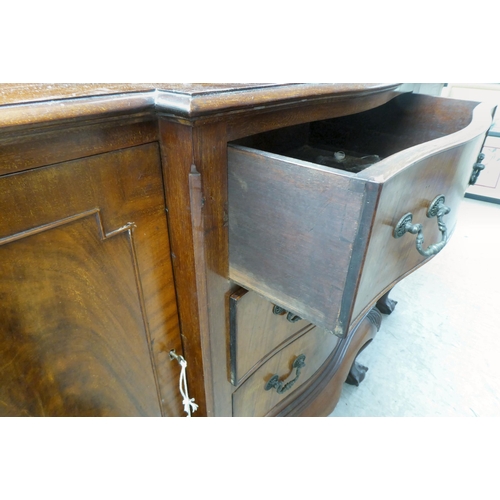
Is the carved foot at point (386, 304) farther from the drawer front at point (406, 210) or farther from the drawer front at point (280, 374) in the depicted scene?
the drawer front at point (406, 210)

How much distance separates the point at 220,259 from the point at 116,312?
0.13m

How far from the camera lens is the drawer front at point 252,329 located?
0.47 m

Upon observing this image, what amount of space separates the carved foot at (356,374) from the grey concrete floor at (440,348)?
24 mm

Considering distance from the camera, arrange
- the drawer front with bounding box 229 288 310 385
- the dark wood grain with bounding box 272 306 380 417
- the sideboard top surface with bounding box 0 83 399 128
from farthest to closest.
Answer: the dark wood grain with bounding box 272 306 380 417
the drawer front with bounding box 229 288 310 385
the sideboard top surface with bounding box 0 83 399 128

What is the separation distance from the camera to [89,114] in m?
0.27

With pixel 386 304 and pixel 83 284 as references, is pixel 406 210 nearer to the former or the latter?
pixel 83 284

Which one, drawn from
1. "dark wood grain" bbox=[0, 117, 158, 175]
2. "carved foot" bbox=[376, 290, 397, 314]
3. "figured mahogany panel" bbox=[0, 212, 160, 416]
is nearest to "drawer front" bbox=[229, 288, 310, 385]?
"figured mahogany panel" bbox=[0, 212, 160, 416]

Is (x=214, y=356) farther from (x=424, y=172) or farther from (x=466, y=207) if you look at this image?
(x=466, y=207)

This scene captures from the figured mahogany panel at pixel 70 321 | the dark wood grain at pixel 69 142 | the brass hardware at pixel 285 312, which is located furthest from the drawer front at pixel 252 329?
the dark wood grain at pixel 69 142

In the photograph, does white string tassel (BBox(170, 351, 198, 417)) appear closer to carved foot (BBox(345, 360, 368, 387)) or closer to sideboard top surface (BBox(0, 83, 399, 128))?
sideboard top surface (BBox(0, 83, 399, 128))

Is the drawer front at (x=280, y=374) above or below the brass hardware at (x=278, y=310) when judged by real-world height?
below

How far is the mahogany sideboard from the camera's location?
284 millimetres

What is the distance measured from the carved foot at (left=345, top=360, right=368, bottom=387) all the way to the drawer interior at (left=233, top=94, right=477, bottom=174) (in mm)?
603

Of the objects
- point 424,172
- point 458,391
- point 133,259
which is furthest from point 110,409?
point 458,391
